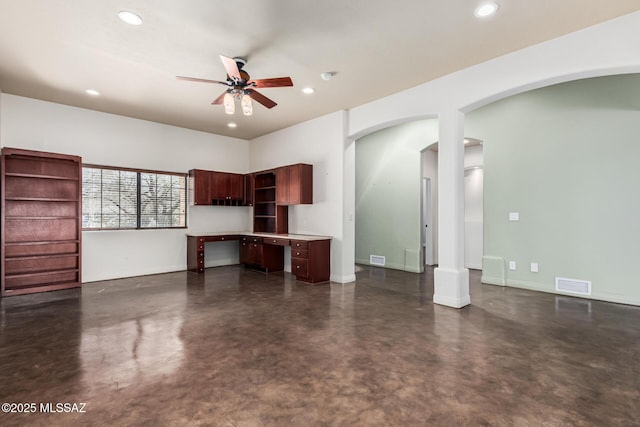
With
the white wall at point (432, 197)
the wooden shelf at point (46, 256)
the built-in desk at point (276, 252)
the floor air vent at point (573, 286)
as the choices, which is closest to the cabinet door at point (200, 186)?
the built-in desk at point (276, 252)

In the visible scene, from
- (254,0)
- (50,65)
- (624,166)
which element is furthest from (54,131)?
(624,166)

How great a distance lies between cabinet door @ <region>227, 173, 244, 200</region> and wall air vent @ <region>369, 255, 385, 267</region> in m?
3.44

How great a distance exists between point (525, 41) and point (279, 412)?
168 inches

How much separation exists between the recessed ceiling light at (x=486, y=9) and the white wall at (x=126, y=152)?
6040 millimetres

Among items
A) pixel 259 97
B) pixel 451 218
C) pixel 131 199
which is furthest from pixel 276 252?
pixel 451 218

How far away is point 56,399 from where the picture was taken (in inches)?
85.4

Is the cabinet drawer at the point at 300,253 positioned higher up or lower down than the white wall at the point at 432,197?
lower down

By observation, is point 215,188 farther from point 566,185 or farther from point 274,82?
point 566,185

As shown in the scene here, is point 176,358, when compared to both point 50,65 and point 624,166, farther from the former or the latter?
point 624,166

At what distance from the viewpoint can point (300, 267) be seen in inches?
229

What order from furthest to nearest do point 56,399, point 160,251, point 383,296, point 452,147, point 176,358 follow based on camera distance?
point 160,251 → point 383,296 → point 452,147 → point 176,358 → point 56,399

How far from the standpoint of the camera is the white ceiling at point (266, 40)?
9.71ft

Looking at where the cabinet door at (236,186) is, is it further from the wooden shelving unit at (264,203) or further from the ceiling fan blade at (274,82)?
the ceiling fan blade at (274,82)

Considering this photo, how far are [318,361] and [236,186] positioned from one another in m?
5.61
